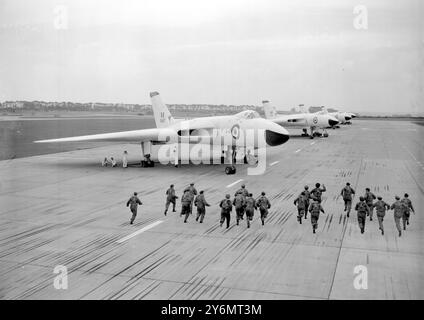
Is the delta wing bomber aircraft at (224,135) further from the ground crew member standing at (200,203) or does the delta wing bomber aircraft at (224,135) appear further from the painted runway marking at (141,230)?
the painted runway marking at (141,230)

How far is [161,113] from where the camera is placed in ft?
102

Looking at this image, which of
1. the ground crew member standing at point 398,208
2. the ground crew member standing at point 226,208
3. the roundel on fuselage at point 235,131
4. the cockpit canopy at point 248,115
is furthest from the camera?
the cockpit canopy at point 248,115

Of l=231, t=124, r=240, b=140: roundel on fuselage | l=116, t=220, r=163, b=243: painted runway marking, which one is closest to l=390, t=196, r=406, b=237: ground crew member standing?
l=116, t=220, r=163, b=243: painted runway marking

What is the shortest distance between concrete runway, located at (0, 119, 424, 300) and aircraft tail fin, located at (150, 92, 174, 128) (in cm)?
931

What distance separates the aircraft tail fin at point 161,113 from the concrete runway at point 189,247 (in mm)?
9310

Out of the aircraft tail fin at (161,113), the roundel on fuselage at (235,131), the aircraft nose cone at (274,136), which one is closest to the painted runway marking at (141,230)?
the roundel on fuselage at (235,131)

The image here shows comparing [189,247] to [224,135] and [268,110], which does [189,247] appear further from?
[268,110]

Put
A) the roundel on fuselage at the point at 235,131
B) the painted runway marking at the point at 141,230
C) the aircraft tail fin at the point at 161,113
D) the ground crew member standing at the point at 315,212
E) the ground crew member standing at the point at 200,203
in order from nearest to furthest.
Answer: the painted runway marking at the point at 141,230
the ground crew member standing at the point at 315,212
the ground crew member standing at the point at 200,203
the roundel on fuselage at the point at 235,131
the aircraft tail fin at the point at 161,113


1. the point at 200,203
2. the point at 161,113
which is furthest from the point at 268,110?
the point at 200,203

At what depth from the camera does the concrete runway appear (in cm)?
916

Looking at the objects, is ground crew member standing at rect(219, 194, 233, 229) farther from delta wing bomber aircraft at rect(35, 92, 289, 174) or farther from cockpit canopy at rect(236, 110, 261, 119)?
cockpit canopy at rect(236, 110, 261, 119)

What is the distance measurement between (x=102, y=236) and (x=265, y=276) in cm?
555

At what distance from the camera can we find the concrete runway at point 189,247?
9.16m
